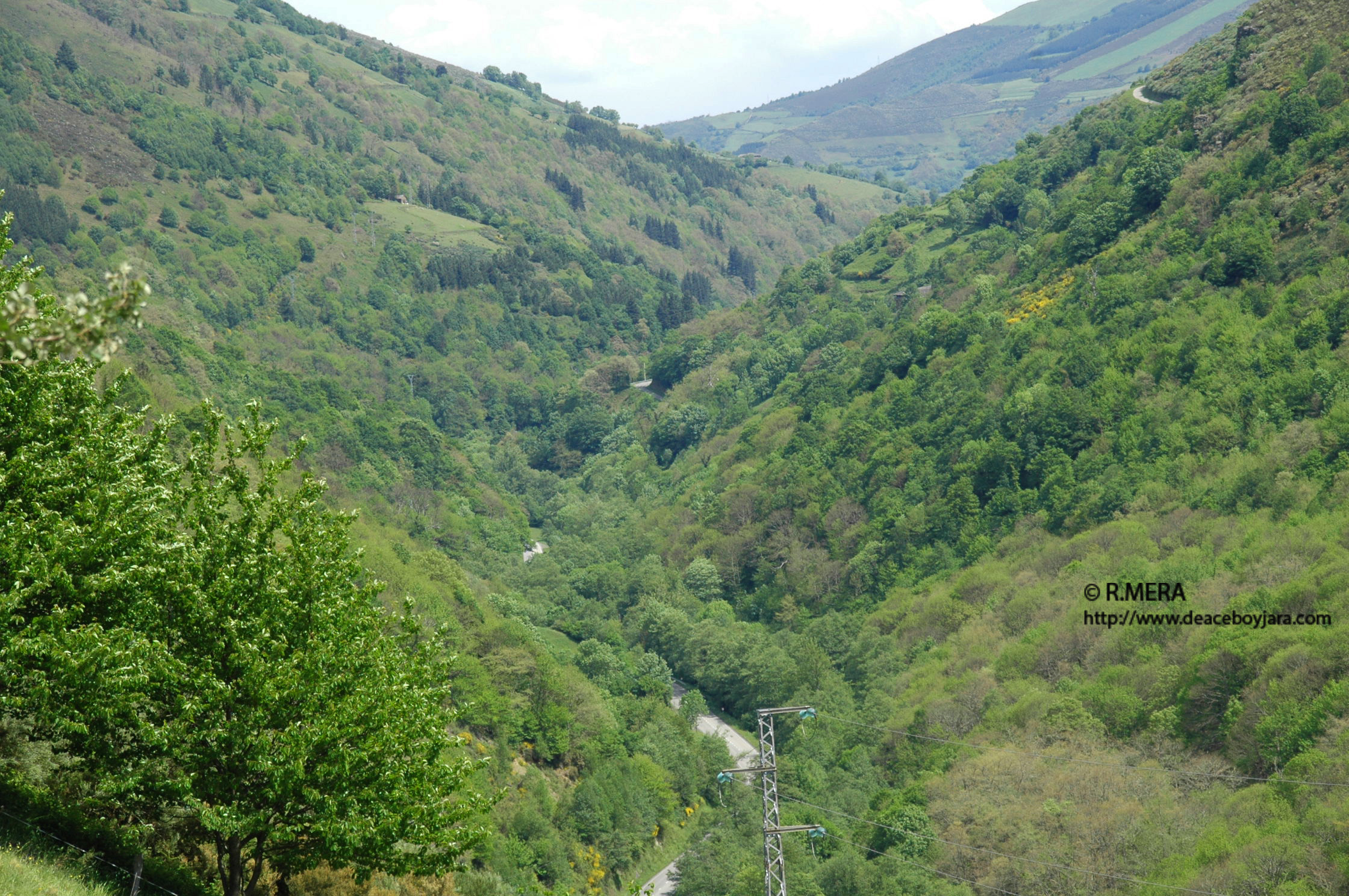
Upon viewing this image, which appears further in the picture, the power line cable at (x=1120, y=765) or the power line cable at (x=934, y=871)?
the power line cable at (x=934, y=871)

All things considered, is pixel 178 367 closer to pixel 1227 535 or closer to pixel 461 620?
pixel 461 620

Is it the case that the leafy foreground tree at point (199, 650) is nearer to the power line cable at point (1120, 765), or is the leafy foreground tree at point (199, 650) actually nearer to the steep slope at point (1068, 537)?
the steep slope at point (1068, 537)

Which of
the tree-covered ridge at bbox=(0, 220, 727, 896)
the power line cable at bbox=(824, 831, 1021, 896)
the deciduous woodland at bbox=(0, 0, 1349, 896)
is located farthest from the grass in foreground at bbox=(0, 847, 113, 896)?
the power line cable at bbox=(824, 831, 1021, 896)

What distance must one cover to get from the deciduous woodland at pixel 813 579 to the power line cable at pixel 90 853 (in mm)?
172

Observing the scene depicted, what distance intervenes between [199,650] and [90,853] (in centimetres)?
437

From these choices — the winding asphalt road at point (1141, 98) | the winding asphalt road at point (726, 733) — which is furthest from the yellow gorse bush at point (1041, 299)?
the winding asphalt road at point (726, 733)

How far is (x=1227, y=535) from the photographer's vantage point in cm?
6191

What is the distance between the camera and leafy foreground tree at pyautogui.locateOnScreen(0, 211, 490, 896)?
58.6ft

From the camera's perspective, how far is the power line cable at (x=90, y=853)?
20.8 metres

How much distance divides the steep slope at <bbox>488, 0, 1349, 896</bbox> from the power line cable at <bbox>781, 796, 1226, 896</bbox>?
179 mm

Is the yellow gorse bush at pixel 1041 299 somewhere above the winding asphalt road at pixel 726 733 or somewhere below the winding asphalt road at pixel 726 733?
above

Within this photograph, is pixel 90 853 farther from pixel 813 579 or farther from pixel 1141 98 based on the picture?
pixel 1141 98

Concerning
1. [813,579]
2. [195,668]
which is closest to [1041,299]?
[813,579]

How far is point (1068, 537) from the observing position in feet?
251
